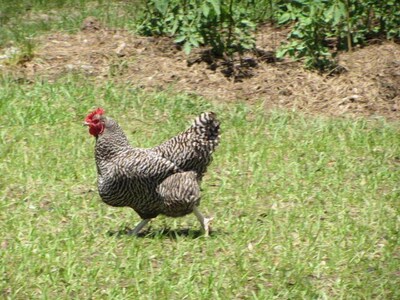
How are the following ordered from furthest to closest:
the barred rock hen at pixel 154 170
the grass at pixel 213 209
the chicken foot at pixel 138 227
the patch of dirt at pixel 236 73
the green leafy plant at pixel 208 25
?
the green leafy plant at pixel 208 25 → the patch of dirt at pixel 236 73 → the chicken foot at pixel 138 227 → the barred rock hen at pixel 154 170 → the grass at pixel 213 209

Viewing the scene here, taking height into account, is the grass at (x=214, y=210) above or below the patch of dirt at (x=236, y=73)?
below

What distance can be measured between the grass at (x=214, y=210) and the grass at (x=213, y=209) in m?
0.01

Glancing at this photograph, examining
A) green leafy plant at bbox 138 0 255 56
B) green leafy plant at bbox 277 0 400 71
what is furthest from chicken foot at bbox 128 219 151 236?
green leafy plant at bbox 277 0 400 71

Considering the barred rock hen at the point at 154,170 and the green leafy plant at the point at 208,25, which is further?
the green leafy plant at the point at 208,25

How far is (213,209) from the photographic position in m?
7.67

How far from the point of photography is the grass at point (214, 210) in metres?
6.37

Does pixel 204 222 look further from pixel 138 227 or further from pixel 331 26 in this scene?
pixel 331 26

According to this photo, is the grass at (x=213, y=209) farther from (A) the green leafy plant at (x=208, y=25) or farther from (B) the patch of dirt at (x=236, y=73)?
(A) the green leafy plant at (x=208, y=25)

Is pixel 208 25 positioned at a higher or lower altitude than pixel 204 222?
higher

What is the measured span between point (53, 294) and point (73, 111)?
3.53m

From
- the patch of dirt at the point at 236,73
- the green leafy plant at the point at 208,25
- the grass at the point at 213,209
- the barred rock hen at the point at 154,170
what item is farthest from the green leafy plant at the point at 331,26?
the barred rock hen at the point at 154,170

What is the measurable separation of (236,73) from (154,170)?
143 inches

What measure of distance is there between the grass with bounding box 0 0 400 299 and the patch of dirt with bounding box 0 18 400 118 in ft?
0.83

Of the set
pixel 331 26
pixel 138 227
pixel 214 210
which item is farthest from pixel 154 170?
pixel 331 26
